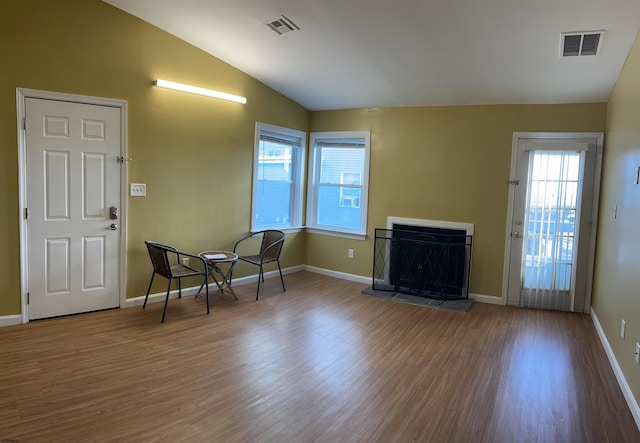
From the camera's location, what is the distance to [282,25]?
13.3ft

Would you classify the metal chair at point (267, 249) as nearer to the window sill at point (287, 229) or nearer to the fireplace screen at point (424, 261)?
the window sill at point (287, 229)

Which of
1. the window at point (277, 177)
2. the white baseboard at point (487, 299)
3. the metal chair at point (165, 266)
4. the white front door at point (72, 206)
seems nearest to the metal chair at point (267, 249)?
the window at point (277, 177)

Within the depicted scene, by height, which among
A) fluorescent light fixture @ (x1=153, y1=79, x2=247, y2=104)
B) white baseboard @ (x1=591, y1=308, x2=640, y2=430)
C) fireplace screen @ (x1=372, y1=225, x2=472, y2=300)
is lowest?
white baseboard @ (x1=591, y1=308, x2=640, y2=430)

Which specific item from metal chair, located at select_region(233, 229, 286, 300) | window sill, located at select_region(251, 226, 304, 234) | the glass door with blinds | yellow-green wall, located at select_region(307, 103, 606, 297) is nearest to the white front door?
metal chair, located at select_region(233, 229, 286, 300)

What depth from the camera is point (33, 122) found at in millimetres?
3793

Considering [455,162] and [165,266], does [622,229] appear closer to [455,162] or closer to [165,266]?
[455,162]

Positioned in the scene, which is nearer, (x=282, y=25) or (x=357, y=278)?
(x=282, y=25)

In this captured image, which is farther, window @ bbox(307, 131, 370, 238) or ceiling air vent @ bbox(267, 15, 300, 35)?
window @ bbox(307, 131, 370, 238)

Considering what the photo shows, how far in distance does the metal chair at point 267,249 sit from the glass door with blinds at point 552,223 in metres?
2.73

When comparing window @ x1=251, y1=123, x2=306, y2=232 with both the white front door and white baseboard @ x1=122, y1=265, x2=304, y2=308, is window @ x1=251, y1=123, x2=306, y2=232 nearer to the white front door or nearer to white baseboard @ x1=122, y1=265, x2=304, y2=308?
white baseboard @ x1=122, y1=265, x2=304, y2=308

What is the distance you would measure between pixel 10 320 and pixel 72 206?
43.7 inches

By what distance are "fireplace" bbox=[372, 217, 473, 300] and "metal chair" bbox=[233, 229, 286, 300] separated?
4.30ft

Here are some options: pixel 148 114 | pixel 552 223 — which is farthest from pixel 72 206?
pixel 552 223

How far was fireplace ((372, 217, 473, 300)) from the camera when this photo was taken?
17.3 feet
